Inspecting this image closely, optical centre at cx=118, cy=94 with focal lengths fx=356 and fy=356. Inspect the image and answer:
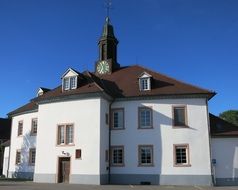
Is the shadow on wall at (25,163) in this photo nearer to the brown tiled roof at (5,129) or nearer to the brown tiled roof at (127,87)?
the brown tiled roof at (127,87)

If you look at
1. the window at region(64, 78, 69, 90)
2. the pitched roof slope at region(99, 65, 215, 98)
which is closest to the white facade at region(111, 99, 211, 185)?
the pitched roof slope at region(99, 65, 215, 98)

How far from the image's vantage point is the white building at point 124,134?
29.6 meters

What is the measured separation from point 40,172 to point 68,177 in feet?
9.07

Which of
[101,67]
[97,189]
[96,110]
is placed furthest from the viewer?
[101,67]

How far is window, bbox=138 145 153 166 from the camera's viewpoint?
1201 inches

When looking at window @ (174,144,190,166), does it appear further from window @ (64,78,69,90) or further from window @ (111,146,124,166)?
window @ (64,78,69,90)

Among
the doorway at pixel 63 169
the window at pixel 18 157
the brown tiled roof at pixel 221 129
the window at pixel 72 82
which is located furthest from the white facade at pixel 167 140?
the window at pixel 18 157

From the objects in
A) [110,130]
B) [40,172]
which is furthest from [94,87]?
[40,172]

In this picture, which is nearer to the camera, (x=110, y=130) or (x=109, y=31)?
(x=110, y=130)

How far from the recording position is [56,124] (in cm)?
3131

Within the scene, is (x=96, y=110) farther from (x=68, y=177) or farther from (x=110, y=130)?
(x=68, y=177)

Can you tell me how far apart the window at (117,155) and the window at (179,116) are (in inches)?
207

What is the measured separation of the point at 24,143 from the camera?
37281 millimetres

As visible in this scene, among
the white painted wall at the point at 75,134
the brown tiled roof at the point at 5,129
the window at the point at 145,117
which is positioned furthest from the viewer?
the brown tiled roof at the point at 5,129
